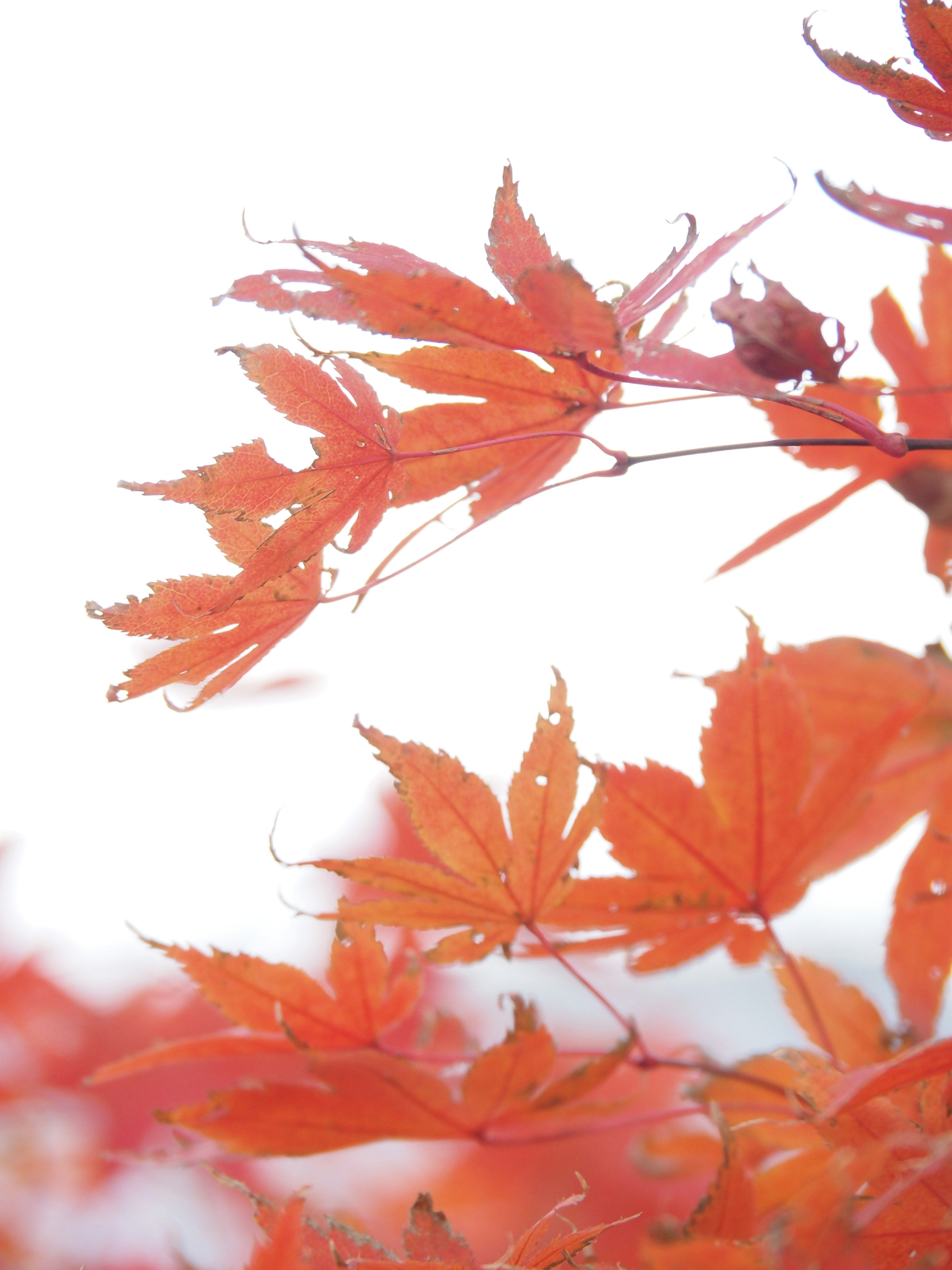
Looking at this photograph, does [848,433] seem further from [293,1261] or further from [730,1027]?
[730,1027]

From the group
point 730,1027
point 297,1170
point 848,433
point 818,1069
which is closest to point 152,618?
point 818,1069

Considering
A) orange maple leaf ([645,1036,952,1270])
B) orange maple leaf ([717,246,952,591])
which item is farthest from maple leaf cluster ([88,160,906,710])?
orange maple leaf ([645,1036,952,1270])

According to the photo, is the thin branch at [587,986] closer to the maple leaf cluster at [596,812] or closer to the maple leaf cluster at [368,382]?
the maple leaf cluster at [596,812]

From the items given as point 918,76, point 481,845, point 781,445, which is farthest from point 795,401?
point 481,845

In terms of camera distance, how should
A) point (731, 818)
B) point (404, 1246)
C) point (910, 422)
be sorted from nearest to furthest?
point (404, 1246)
point (731, 818)
point (910, 422)

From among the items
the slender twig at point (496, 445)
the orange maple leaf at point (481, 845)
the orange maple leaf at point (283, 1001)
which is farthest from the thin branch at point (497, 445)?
the orange maple leaf at point (283, 1001)

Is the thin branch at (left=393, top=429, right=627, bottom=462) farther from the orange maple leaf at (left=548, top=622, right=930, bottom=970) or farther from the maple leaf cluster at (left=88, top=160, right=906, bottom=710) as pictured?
the orange maple leaf at (left=548, top=622, right=930, bottom=970)

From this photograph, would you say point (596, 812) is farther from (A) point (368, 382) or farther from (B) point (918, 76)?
(B) point (918, 76)
